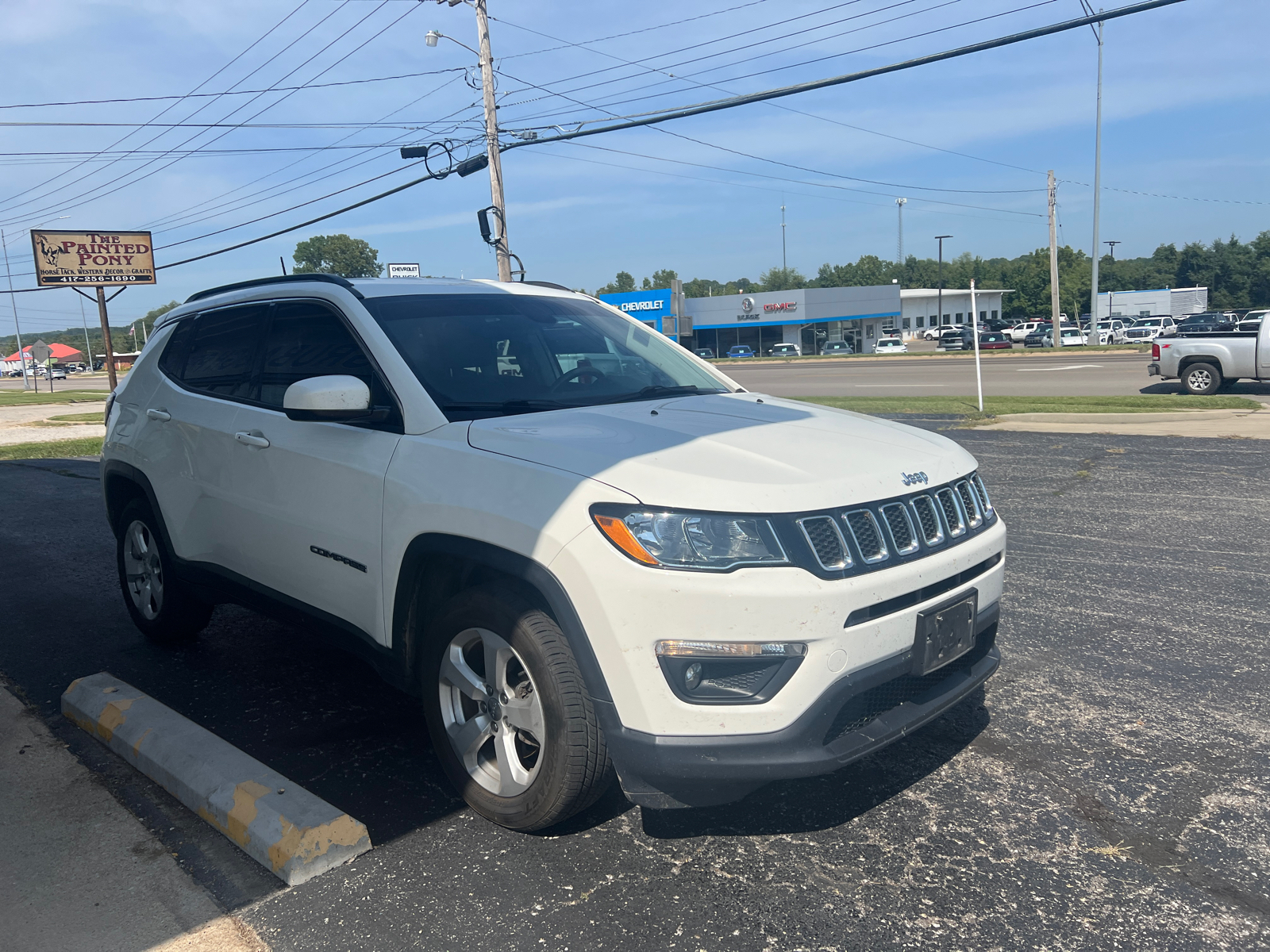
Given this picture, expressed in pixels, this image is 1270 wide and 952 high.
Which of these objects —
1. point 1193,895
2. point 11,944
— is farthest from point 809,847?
point 11,944

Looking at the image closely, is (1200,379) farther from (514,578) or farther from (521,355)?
(514,578)

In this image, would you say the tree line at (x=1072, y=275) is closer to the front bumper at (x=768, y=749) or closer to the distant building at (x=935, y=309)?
the distant building at (x=935, y=309)

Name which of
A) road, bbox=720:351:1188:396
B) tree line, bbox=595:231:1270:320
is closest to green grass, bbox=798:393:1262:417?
road, bbox=720:351:1188:396

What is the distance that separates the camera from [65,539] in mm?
8242

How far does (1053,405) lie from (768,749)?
15.6 meters

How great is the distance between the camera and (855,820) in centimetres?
316

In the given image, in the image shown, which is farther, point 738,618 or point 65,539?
point 65,539

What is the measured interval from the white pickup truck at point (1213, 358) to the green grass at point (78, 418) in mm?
25831

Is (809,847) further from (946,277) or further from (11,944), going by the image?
(946,277)

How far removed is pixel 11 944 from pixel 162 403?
2881 millimetres

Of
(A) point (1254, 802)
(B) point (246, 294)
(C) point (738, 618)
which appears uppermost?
(B) point (246, 294)

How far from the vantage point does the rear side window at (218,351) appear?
4406 mm

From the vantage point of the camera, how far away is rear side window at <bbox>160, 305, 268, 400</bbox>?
4.41 metres

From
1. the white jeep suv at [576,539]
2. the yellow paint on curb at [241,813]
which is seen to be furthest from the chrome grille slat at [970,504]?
the yellow paint on curb at [241,813]
